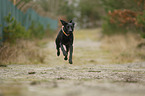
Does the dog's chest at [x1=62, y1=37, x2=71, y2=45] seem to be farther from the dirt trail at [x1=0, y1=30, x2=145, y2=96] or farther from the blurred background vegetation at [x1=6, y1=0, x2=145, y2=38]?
the blurred background vegetation at [x1=6, y1=0, x2=145, y2=38]

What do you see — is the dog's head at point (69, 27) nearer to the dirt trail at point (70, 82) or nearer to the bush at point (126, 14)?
the dirt trail at point (70, 82)

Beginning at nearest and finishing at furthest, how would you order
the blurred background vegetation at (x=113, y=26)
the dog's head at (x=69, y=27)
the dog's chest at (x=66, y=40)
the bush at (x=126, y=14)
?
1. the dog's head at (x=69, y=27)
2. the dog's chest at (x=66, y=40)
3. the blurred background vegetation at (x=113, y=26)
4. the bush at (x=126, y=14)

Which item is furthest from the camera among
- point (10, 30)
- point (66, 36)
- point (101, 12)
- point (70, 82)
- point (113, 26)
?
point (101, 12)

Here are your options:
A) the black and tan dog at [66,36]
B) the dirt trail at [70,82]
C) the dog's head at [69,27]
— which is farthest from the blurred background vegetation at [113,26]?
the dog's head at [69,27]

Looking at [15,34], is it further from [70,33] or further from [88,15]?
[88,15]

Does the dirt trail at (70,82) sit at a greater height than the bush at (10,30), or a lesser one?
lesser

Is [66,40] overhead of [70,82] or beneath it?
overhead

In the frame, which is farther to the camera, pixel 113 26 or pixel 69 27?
pixel 113 26

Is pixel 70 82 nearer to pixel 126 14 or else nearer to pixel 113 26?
pixel 126 14

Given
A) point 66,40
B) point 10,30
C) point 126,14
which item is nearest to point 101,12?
point 126,14

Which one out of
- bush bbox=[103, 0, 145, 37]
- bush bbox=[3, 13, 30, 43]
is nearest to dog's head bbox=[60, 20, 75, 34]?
bush bbox=[3, 13, 30, 43]

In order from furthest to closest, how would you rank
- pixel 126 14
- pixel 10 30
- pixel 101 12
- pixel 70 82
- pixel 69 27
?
pixel 101 12
pixel 126 14
pixel 10 30
pixel 69 27
pixel 70 82

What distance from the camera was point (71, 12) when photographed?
44.8 m

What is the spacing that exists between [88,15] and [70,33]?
173ft
